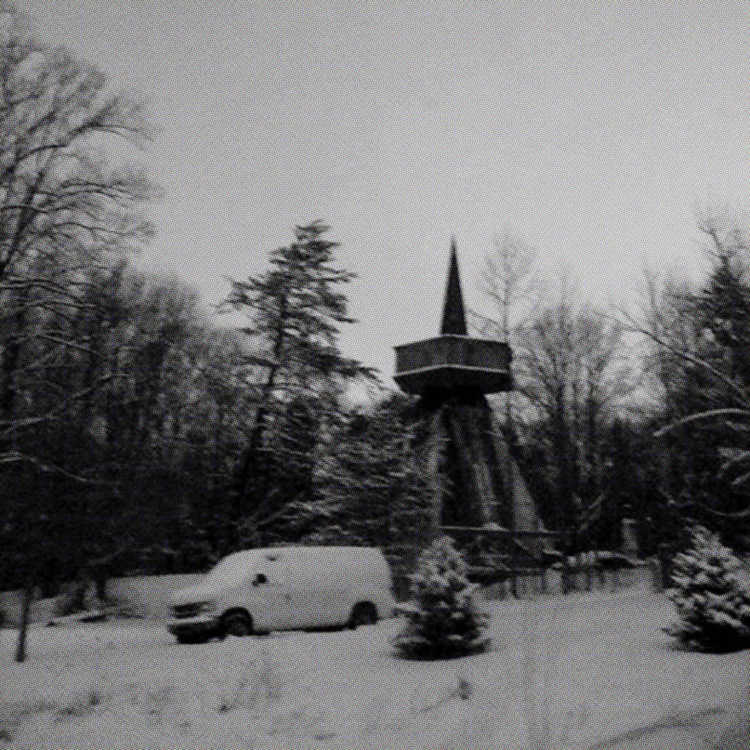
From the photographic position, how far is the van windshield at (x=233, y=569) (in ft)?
60.1

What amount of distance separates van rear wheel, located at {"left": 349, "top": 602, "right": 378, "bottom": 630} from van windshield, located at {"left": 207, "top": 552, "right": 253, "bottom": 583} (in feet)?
9.29

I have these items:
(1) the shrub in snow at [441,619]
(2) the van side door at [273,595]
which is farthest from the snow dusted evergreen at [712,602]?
(2) the van side door at [273,595]

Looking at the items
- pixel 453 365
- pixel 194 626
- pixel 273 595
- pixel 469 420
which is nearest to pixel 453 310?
pixel 453 365

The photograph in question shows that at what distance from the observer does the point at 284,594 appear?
60.9 feet

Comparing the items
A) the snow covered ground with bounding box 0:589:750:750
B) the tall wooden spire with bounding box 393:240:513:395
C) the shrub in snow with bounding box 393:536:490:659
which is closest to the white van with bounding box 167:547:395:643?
the snow covered ground with bounding box 0:589:750:750

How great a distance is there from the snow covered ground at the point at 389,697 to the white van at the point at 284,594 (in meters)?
2.54

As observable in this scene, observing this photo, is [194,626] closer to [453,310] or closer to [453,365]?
[453,365]

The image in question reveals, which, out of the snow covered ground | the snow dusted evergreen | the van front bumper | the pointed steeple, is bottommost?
the snow covered ground

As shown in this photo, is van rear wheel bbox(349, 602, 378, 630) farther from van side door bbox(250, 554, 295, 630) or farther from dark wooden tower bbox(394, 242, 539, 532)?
dark wooden tower bbox(394, 242, 539, 532)

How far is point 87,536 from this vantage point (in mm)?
20281

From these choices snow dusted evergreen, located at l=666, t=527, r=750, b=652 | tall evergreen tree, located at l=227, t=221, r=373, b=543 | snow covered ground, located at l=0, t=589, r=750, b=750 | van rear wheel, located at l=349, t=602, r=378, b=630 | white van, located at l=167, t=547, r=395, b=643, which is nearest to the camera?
snow covered ground, located at l=0, t=589, r=750, b=750

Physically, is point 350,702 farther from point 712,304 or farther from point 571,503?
point 571,503

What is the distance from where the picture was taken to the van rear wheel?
19.3 m

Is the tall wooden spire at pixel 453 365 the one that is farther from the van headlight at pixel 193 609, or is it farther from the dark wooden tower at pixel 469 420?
the van headlight at pixel 193 609
